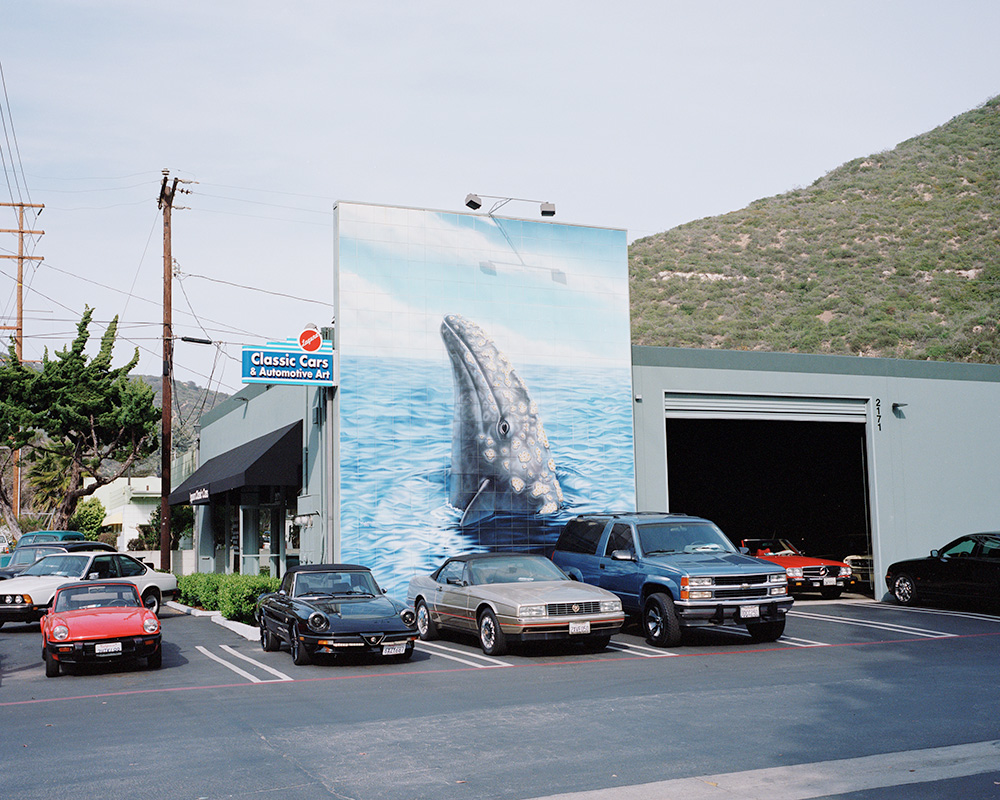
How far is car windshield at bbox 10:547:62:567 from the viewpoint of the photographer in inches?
906

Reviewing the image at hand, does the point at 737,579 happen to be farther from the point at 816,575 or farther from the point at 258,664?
the point at 816,575

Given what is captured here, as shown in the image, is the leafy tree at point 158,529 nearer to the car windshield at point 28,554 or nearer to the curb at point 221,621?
the car windshield at point 28,554

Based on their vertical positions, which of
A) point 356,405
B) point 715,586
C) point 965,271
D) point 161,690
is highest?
point 965,271

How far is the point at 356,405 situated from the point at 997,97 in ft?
243

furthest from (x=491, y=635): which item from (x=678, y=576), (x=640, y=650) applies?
(x=678, y=576)

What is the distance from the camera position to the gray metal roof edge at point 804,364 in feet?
74.8

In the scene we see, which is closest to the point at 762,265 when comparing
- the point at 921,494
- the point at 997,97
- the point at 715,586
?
the point at 997,97

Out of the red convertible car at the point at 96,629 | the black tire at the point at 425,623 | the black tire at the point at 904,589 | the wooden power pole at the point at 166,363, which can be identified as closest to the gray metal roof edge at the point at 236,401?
the wooden power pole at the point at 166,363

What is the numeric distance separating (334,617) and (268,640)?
2.37 m

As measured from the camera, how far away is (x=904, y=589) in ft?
72.8

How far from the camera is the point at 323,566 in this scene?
1568cm

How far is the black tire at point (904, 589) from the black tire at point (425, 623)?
1136 centimetres

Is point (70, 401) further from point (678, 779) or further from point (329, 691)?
point (678, 779)

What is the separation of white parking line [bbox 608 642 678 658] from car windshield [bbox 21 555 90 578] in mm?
11221
